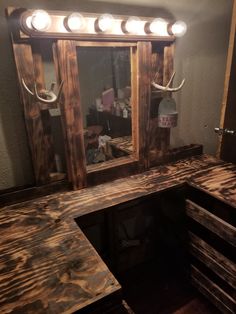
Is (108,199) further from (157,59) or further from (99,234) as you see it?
(157,59)

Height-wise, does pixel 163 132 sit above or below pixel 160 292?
above

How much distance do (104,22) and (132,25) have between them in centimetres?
19

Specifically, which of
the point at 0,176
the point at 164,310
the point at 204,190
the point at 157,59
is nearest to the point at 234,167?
the point at 204,190

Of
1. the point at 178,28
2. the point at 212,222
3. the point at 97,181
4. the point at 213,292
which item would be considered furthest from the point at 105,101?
the point at 213,292

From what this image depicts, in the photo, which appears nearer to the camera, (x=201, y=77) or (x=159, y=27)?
(x=159, y=27)

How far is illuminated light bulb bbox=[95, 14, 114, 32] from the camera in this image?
126 cm

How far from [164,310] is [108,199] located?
91 cm

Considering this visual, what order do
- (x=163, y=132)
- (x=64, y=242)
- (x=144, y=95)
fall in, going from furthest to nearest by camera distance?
1. (x=163, y=132)
2. (x=144, y=95)
3. (x=64, y=242)

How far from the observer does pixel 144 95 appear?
155cm

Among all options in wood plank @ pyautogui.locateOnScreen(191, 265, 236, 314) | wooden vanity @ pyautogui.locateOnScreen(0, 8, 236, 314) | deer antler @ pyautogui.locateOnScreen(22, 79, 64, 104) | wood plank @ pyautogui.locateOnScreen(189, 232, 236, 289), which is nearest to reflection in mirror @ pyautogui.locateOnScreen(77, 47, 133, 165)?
wooden vanity @ pyautogui.locateOnScreen(0, 8, 236, 314)

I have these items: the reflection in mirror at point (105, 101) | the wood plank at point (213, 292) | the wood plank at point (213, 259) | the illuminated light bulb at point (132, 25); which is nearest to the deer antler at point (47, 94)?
the reflection in mirror at point (105, 101)

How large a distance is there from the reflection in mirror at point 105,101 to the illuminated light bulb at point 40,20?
26 centimetres

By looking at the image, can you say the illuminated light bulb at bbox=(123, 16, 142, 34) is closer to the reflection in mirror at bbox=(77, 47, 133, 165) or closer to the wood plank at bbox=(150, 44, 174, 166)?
the reflection in mirror at bbox=(77, 47, 133, 165)

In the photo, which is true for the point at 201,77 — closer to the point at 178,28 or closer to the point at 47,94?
the point at 178,28
